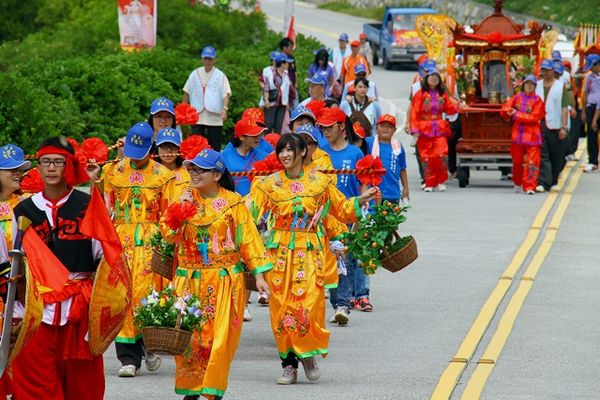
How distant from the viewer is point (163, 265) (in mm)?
11070

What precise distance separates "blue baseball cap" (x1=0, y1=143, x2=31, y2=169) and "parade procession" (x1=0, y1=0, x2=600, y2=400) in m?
0.01

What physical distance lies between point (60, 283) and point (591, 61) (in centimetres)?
2093

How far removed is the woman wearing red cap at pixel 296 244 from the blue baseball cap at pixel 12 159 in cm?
187

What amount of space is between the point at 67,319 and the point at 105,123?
13.9 m

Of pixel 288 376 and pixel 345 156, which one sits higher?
pixel 345 156

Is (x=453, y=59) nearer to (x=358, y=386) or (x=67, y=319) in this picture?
(x=358, y=386)

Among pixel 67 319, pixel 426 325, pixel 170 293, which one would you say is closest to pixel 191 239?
pixel 170 293

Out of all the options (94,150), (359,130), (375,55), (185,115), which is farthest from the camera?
(375,55)

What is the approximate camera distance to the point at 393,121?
15719mm

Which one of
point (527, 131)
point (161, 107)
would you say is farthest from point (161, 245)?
point (527, 131)

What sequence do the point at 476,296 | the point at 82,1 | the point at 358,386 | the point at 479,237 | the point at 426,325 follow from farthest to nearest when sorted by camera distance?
the point at 82,1, the point at 479,237, the point at 476,296, the point at 426,325, the point at 358,386

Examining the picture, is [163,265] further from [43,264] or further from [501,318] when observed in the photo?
[501,318]

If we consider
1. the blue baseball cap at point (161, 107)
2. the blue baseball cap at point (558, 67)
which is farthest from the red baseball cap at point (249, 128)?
the blue baseball cap at point (558, 67)

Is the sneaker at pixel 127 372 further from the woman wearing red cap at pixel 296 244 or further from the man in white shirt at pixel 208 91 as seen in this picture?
the man in white shirt at pixel 208 91
